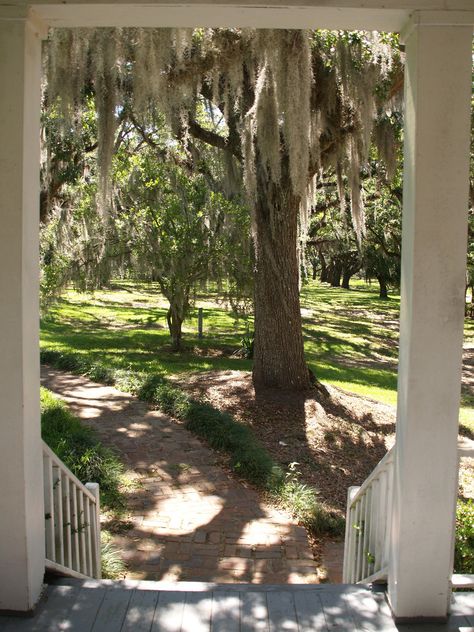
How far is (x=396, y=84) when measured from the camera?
5.88 meters

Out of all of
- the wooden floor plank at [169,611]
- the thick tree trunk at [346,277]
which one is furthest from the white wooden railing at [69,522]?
the thick tree trunk at [346,277]

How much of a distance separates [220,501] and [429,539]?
2933 millimetres

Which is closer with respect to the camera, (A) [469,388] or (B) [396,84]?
(B) [396,84]

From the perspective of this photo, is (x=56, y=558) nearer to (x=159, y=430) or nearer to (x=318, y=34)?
(x=159, y=430)

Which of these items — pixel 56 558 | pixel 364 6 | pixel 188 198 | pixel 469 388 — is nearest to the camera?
pixel 364 6

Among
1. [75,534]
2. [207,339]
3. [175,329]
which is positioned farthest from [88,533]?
[207,339]

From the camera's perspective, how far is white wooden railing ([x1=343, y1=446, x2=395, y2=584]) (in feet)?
8.66

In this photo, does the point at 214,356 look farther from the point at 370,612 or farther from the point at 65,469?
the point at 370,612

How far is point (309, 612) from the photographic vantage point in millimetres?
2449

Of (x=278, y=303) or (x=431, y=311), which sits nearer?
(x=431, y=311)

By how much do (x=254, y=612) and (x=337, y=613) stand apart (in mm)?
321

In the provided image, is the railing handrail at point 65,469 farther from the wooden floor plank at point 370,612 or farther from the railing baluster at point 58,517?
the wooden floor plank at point 370,612

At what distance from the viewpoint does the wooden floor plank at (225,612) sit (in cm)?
234

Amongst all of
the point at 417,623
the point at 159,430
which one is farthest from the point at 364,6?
the point at 159,430
